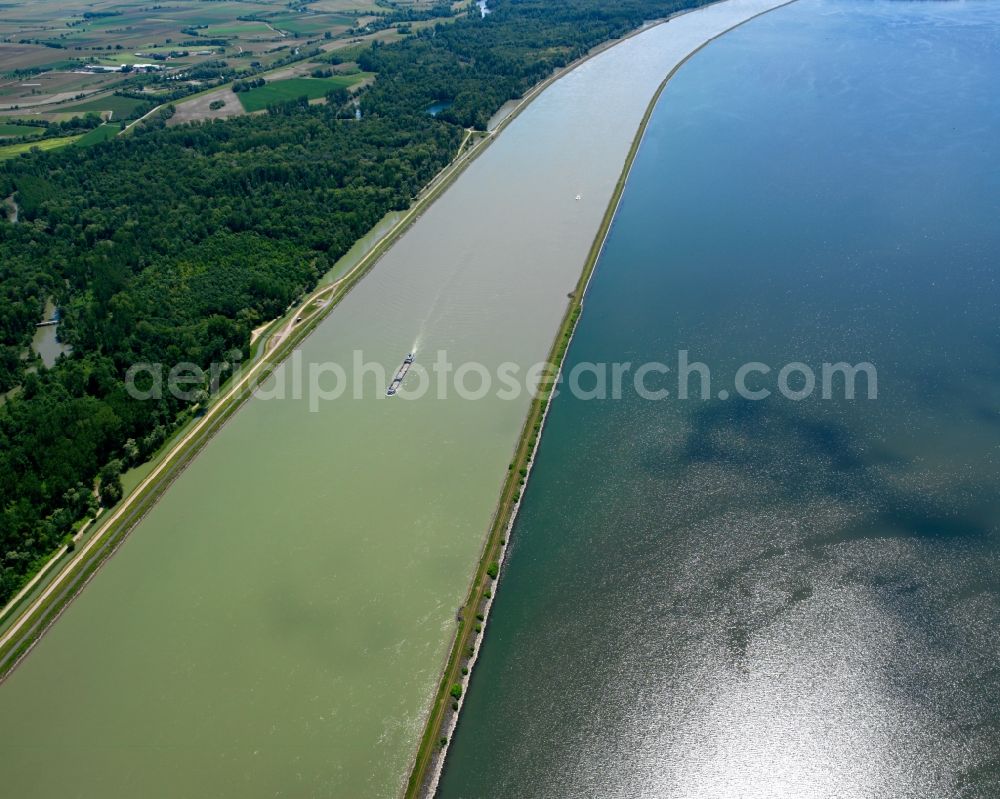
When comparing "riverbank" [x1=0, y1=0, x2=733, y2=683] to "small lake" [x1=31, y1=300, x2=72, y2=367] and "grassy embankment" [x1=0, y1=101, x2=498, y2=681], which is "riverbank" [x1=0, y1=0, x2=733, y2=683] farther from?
"small lake" [x1=31, y1=300, x2=72, y2=367]

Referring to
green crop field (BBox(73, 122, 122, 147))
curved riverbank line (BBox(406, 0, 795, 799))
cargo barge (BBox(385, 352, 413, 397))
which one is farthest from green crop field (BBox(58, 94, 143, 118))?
curved riverbank line (BBox(406, 0, 795, 799))

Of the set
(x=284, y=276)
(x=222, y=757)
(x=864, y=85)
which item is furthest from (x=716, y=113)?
(x=222, y=757)

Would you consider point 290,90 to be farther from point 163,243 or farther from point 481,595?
point 481,595

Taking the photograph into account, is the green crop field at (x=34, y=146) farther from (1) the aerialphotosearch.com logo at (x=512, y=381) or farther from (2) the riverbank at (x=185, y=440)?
(1) the aerialphotosearch.com logo at (x=512, y=381)

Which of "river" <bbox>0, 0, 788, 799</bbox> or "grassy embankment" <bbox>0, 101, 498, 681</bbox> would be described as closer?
"river" <bbox>0, 0, 788, 799</bbox>

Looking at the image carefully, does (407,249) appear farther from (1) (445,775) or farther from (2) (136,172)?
(1) (445,775)

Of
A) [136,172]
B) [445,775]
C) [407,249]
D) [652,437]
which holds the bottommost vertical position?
[445,775]

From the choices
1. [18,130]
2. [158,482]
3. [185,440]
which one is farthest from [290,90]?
[158,482]

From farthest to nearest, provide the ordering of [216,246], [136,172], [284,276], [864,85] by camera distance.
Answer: [864,85], [136,172], [216,246], [284,276]
